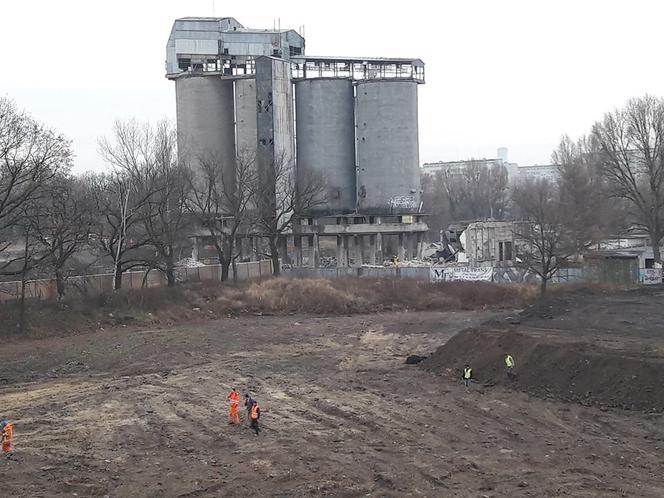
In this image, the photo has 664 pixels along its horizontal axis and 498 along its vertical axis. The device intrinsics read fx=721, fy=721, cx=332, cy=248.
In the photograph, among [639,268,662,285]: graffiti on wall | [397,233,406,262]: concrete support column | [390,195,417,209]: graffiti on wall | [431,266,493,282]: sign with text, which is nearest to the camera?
[639,268,662,285]: graffiti on wall

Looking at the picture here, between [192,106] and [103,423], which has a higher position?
[192,106]

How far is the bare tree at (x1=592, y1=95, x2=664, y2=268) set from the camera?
52438 mm

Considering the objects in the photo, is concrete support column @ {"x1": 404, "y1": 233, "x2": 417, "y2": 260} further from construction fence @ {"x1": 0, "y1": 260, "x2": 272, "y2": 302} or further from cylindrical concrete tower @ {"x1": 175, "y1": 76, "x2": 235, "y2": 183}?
construction fence @ {"x1": 0, "y1": 260, "x2": 272, "y2": 302}

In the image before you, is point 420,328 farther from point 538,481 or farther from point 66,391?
point 538,481

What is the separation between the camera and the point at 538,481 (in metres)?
13.8

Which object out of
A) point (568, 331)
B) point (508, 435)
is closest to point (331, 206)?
point (568, 331)

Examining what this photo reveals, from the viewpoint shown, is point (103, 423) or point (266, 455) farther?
point (103, 423)

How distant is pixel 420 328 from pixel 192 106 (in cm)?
3711

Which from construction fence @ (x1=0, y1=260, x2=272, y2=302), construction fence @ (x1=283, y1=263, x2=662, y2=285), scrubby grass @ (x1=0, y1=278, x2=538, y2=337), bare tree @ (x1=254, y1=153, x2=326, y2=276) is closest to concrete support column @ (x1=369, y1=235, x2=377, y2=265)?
bare tree @ (x1=254, y1=153, x2=326, y2=276)

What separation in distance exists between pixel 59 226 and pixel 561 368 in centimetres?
2576

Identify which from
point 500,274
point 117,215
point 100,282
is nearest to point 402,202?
point 500,274

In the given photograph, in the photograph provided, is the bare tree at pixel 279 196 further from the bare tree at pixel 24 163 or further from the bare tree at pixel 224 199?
the bare tree at pixel 24 163

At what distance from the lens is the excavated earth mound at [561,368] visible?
19.3 metres

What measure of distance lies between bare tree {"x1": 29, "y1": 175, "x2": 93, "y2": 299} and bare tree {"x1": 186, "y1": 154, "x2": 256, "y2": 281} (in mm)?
10826
